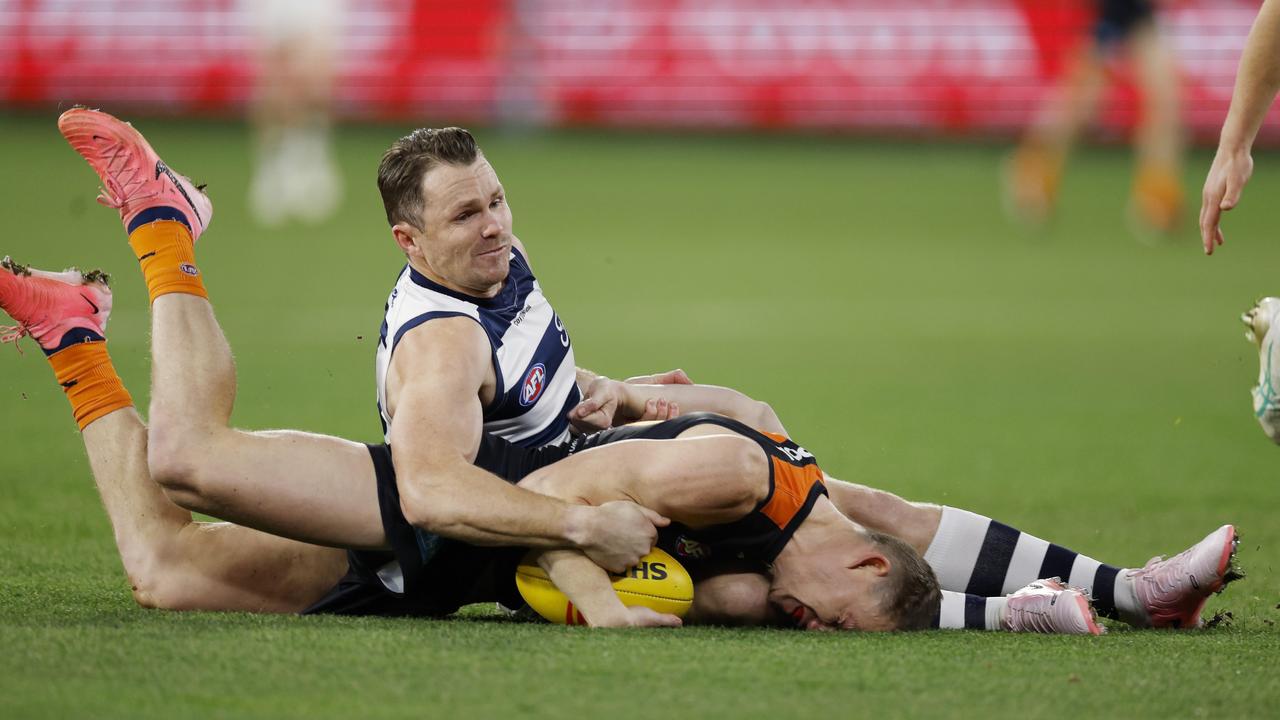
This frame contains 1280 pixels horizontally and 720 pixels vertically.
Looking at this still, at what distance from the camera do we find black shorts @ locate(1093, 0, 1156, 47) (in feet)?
52.0

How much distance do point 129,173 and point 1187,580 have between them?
10.7 feet

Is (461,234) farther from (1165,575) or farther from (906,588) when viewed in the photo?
(1165,575)

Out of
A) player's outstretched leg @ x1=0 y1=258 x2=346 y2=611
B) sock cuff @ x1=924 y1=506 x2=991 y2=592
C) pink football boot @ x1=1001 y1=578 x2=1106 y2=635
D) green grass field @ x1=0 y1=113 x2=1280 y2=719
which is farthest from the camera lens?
sock cuff @ x1=924 y1=506 x2=991 y2=592

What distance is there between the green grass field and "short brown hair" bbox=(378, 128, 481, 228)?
118cm

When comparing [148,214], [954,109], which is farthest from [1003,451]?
[954,109]

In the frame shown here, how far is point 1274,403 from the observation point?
4.54m

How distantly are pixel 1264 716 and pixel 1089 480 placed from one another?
354 cm

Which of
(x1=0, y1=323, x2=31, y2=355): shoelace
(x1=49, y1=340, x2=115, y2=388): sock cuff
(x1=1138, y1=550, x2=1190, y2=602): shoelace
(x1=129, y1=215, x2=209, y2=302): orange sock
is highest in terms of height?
(x1=129, y1=215, x2=209, y2=302): orange sock

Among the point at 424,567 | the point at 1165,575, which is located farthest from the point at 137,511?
the point at 1165,575

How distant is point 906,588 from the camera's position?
447cm

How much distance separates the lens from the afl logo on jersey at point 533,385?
4809 millimetres

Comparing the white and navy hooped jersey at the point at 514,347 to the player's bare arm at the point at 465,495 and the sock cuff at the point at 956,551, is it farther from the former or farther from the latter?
the sock cuff at the point at 956,551

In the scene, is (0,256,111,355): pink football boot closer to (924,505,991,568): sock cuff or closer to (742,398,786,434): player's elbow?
(742,398,786,434): player's elbow

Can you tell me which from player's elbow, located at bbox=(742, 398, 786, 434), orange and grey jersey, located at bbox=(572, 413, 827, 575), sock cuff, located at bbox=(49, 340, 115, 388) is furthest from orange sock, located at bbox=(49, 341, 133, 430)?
player's elbow, located at bbox=(742, 398, 786, 434)
